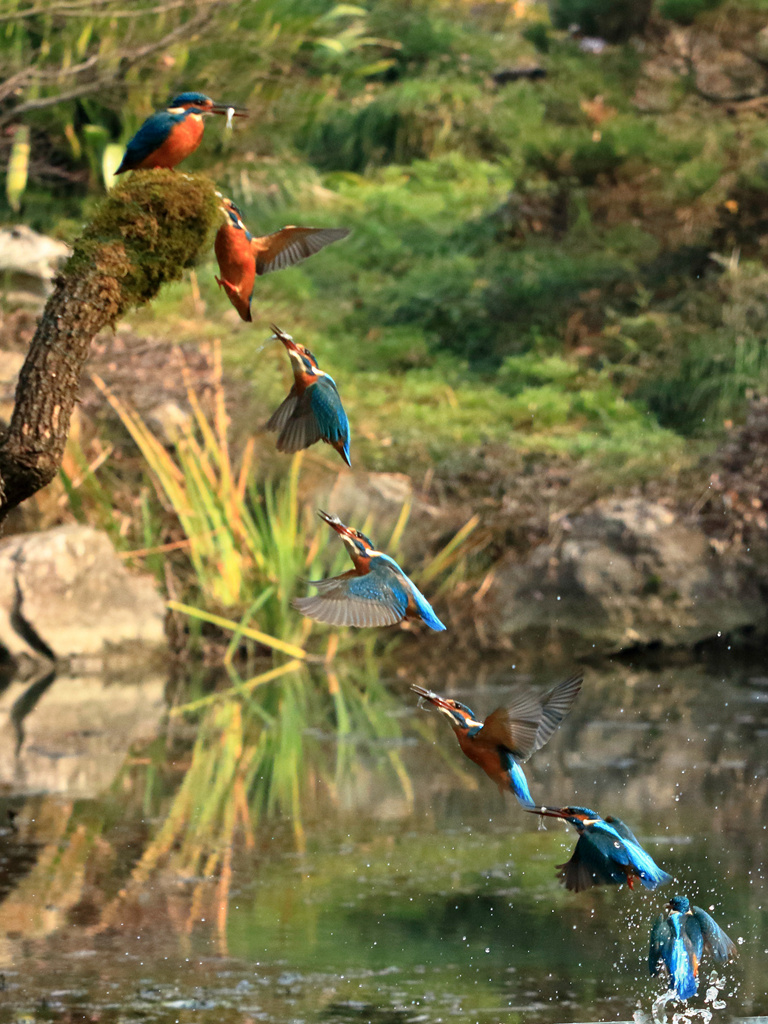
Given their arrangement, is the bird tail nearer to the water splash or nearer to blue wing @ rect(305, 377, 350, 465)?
the water splash

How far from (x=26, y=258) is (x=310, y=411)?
842cm

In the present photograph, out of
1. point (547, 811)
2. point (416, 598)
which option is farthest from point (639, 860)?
point (416, 598)

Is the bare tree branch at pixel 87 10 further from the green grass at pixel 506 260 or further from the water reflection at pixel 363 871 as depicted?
the water reflection at pixel 363 871

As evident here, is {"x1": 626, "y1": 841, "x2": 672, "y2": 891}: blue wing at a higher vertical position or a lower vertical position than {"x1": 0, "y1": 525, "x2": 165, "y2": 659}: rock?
higher

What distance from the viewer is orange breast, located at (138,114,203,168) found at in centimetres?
279

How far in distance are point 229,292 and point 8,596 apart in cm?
598

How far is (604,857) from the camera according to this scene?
2754 millimetres

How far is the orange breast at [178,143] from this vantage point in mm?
2785

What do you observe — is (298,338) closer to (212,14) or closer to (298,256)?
(212,14)

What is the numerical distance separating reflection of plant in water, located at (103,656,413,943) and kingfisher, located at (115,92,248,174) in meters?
2.30

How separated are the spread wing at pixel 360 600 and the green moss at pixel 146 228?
105 centimetres

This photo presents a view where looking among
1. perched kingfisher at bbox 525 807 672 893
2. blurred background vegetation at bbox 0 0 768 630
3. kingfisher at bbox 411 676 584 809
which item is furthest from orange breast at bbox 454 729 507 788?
blurred background vegetation at bbox 0 0 768 630

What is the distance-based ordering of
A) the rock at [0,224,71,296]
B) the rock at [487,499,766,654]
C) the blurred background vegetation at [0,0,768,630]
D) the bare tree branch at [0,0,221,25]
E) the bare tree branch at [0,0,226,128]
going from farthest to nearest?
the rock at [0,224,71,296], the blurred background vegetation at [0,0,768,630], the bare tree branch at [0,0,226,128], the bare tree branch at [0,0,221,25], the rock at [487,499,766,654]

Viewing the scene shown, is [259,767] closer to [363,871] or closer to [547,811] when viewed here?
[363,871]
